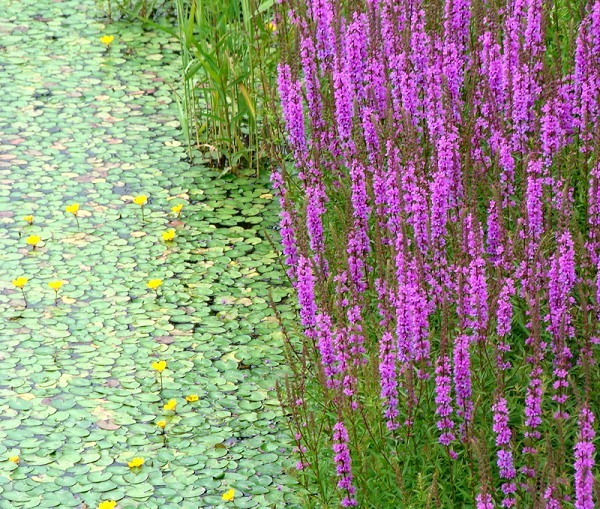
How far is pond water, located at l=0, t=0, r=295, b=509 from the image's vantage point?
413 cm

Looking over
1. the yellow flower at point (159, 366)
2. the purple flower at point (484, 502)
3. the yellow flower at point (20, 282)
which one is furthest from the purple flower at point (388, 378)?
the yellow flower at point (20, 282)

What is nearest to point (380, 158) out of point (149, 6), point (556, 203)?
point (556, 203)

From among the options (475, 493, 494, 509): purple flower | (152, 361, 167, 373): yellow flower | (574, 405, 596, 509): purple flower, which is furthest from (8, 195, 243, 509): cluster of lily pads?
(574, 405, 596, 509): purple flower

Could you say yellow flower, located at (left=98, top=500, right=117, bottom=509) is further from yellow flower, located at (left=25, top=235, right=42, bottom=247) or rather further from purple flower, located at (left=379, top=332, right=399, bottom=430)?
yellow flower, located at (left=25, top=235, right=42, bottom=247)

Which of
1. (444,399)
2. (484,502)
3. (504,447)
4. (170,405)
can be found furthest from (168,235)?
(484,502)

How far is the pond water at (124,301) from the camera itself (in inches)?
163

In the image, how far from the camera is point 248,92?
5.91 meters

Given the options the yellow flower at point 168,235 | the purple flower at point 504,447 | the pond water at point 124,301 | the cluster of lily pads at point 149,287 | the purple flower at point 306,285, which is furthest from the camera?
the yellow flower at point 168,235

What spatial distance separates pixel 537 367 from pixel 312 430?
0.99 m

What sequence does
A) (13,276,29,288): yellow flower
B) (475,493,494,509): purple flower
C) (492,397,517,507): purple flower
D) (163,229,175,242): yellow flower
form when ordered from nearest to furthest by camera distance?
1. (475,493,494,509): purple flower
2. (492,397,517,507): purple flower
3. (13,276,29,288): yellow flower
4. (163,229,175,242): yellow flower

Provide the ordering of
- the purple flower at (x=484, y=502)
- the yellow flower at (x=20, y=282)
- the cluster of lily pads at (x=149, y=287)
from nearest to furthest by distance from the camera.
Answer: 1. the purple flower at (x=484, y=502)
2. the cluster of lily pads at (x=149, y=287)
3. the yellow flower at (x=20, y=282)

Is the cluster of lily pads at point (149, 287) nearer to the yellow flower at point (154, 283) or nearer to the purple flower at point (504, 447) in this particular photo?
the yellow flower at point (154, 283)

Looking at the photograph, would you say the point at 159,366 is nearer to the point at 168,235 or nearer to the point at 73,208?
→ the point at 168,235

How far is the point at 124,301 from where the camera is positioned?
5.08 metres
